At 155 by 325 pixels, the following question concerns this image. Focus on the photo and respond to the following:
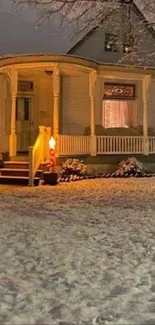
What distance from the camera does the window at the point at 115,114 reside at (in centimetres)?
1931

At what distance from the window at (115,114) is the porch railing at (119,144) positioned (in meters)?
1.76

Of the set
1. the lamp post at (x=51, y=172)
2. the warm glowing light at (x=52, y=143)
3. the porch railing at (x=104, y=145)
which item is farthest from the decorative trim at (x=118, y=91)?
the lamp post at (x=51, y=172)

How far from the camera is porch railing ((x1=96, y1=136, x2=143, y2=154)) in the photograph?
17.3 m

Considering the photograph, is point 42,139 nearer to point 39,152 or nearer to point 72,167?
point 39,152

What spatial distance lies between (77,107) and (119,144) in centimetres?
238

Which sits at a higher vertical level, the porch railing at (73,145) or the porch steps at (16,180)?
the porch railing at (73,145)

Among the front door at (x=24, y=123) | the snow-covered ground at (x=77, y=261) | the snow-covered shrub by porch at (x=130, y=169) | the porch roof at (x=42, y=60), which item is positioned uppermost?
the porch roof at (x=42, y=60)

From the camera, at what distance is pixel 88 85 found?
1864 centimetres

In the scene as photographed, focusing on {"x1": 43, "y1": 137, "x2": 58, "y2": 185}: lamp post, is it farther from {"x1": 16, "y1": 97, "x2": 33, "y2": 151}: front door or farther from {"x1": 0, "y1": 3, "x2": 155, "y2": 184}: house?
{"x1": 16, "y1": 97, "x2": 33, "y2": 151}: front door

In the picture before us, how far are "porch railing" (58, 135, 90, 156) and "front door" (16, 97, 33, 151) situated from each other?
2.61 metres

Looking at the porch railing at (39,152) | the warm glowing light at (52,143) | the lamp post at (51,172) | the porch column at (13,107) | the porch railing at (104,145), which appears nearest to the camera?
the porch railing at (39,152)

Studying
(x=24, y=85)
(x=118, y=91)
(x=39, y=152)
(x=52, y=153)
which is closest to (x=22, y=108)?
(x=24, y=85)

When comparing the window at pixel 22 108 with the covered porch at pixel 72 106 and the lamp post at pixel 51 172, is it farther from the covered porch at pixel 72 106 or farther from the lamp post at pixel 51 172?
the lamp post at pixel 51 172

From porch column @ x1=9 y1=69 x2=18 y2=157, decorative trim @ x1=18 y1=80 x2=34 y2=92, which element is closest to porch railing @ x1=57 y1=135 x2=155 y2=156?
porch column @ x1=9 y1=69 x2=18 y2=157
